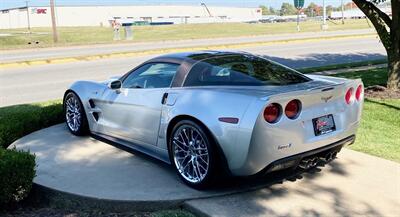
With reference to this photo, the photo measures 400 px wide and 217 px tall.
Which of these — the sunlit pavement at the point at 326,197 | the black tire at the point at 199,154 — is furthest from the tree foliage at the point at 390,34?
the black tire at the point at 199,154

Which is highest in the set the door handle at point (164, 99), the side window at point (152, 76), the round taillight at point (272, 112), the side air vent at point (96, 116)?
the side window at point (152, 76)

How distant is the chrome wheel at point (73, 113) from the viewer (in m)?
6.52

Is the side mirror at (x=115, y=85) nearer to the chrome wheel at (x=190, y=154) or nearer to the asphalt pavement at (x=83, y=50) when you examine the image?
the chrome wheel at (x=190, y=154)

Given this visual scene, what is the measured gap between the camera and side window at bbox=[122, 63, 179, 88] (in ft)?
16.9

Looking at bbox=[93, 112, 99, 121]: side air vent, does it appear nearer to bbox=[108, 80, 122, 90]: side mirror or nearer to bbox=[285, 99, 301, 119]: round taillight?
bbox=[108, 80, 122, 90]: side mirror

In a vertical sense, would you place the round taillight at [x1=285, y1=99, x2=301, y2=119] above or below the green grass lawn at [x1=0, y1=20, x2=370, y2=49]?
below

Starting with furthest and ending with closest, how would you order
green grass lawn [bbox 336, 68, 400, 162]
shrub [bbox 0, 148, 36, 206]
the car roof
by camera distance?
green grass lawn [bbox 336, 68, 400, 162] → the car roof → shrub [bbox 0, 148, 36, 206]

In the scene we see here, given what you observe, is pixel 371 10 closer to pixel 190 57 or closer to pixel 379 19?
pixel 379 19

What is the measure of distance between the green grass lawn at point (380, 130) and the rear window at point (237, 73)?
1.54 meters

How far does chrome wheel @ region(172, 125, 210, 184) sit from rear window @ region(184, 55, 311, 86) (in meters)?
0.52

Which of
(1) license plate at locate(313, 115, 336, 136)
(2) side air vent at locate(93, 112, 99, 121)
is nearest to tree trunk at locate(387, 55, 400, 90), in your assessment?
(1) license plate at locate(313, 115, 336, 136)

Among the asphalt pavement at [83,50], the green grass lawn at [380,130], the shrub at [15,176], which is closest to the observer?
the shrub at [15,176]

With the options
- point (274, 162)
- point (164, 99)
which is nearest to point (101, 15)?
point (164, 99)

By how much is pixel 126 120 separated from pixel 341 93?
2.40m
